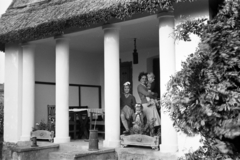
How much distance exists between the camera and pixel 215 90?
3.78m

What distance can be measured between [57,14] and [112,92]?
238 cm

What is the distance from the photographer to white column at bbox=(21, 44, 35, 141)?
9766 millimetres

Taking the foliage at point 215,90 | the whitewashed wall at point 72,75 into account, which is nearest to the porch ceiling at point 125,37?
the whitewashed wall at point 72,75

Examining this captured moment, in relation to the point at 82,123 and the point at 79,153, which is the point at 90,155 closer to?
the point at 79,153

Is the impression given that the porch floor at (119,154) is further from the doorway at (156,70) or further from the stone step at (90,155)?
the doorway at (156,70)

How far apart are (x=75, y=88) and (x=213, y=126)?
8311 millimetres

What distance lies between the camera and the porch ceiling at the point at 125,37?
8.31 meters

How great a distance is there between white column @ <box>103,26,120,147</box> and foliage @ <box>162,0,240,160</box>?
3.53m

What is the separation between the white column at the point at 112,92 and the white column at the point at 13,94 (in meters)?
3.38

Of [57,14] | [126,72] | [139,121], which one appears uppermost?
[57,14]

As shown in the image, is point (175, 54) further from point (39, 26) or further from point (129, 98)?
point (39, 26)

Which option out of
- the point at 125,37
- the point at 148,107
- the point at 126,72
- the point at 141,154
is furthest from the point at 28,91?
the point at 141,154

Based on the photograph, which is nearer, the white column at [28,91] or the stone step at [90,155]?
the stone step at [90,155]

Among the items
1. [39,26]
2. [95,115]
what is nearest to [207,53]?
[39,26]
